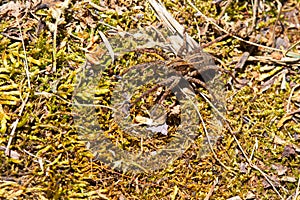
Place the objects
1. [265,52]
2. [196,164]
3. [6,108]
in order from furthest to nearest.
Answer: [265,52] < [196,164] < [6,108]

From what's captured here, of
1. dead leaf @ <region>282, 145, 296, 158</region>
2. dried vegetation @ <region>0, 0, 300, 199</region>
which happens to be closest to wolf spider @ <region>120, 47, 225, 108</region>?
dried vegetation @ <region>0, 0, 300, 199</region>

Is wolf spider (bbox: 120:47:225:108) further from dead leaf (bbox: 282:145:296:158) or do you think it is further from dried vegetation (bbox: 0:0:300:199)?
dead leaf (bbox: 282:145:296:158)

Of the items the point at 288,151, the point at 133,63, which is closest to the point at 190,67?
the point at 133,63

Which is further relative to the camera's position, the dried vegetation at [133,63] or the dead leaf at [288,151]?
the dead leaf at [288,151]

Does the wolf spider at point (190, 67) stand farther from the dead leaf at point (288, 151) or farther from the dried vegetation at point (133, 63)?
the dead leaf at point (288, 151)

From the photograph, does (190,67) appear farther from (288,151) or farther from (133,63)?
(288,151)

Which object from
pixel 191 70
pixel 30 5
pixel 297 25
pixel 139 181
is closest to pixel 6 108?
pixel 30 5

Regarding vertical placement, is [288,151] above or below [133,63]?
below

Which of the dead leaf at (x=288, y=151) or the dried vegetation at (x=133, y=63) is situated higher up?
the dried vegetation at (x=133, y=63)

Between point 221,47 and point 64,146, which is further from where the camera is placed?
point 221,47

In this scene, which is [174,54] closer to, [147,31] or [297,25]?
[147,31]

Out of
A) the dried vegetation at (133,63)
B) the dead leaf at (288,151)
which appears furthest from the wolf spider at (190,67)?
the dead leaf at (288,151)
